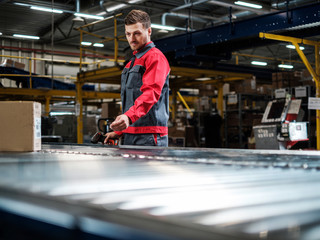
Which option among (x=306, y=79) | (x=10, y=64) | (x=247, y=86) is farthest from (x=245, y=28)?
(x=10, y=64)

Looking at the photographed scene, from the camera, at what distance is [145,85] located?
2531 millimetres

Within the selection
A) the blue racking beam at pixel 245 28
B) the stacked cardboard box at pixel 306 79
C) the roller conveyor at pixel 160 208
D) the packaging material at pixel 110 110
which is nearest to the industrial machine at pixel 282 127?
the blue racking beam at pixel 245 28

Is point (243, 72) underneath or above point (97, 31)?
underneath

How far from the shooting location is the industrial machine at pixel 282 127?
701 cm

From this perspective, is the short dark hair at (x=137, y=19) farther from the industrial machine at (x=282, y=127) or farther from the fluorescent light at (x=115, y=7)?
the fluorescent light at (x=115, y=7)

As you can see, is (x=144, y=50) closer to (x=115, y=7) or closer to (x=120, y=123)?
(x=120, y=123)

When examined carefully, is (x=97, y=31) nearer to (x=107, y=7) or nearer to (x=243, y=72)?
(x=107, y=7)

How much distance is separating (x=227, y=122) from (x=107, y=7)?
695cm

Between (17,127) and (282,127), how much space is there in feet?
18.9

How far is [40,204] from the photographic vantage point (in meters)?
0.60

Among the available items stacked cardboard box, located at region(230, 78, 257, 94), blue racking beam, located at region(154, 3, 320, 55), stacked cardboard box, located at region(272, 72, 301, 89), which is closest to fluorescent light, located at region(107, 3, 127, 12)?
stacked cardboard box, located at region(230, 78, 257, 94)

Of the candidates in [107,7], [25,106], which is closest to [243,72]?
[107,7]

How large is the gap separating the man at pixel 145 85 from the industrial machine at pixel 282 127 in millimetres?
4801

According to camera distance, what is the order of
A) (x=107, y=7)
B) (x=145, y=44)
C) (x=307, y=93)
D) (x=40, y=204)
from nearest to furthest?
(x=40, y=204), (x=145, y=44), (x=307, y=93), (x=107, y=7)
